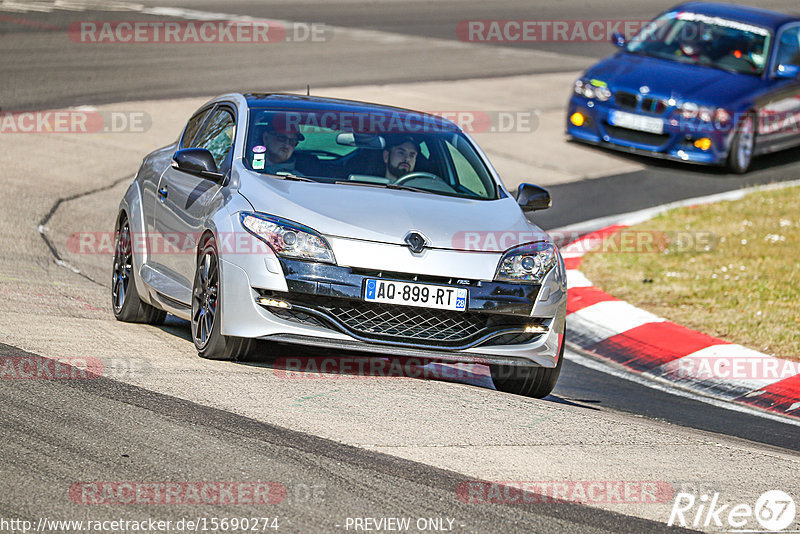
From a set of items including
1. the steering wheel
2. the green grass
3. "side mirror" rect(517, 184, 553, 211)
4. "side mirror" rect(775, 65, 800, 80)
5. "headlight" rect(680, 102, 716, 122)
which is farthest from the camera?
"side mirror" rect(775, 65, 800, 80)

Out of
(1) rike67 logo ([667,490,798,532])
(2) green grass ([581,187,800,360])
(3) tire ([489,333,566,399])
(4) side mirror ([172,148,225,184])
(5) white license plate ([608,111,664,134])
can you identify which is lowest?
(2) green grass ([581,187,800,360])

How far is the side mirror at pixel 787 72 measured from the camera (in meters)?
16.8

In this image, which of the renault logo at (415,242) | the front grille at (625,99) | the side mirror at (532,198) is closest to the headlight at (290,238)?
the renault logo at (415,242)

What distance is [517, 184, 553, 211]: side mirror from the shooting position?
808cm

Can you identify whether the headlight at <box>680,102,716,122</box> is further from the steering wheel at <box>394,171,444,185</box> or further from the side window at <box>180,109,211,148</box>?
the steering wheel at <box>394,171,444,185</box>

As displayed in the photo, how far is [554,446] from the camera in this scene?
596cm

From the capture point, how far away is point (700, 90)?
52.6 feet

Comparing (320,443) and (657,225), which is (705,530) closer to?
(320,443)

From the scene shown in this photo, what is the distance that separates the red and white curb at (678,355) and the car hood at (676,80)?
18.9ft

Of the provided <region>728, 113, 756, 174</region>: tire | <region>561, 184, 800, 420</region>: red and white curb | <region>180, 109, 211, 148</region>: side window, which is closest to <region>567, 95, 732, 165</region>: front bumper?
<region>728, 113, 756, 174</region>: tire

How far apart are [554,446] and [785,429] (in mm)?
2337

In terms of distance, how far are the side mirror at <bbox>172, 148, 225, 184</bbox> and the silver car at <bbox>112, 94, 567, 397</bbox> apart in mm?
12

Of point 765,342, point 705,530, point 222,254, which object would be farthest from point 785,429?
point 222,254

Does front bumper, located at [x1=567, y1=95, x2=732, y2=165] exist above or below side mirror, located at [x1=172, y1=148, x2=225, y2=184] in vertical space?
below
